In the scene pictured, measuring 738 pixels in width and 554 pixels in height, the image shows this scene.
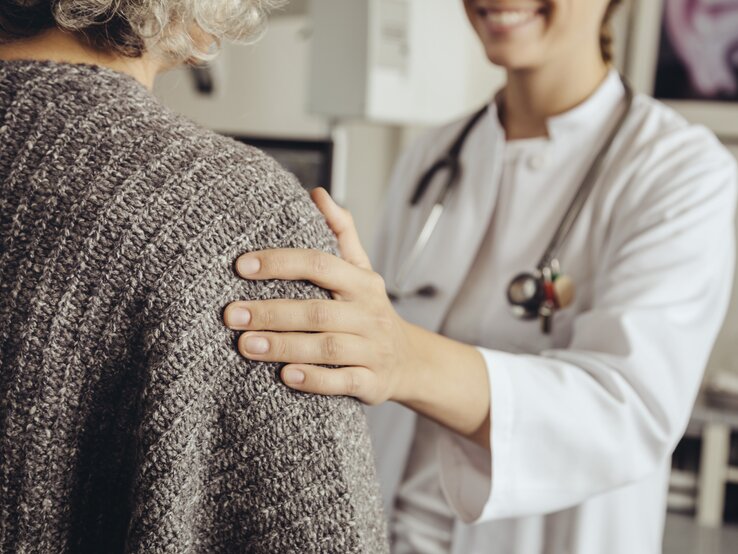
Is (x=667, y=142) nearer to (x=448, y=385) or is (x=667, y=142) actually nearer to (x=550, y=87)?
(x=550, y=87)

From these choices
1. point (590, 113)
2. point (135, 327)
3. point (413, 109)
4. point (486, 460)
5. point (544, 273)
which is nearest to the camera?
point (135, 327)

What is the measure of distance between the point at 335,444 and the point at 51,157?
295 mm

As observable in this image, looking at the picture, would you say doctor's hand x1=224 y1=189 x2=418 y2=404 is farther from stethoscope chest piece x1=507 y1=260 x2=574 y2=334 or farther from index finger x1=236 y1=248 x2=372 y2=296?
stethoscope chest piece x1=507 y1=260 x2=574 y2=334

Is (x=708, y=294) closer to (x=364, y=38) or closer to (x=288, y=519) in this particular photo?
(x=288, y=519)

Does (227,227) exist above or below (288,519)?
above

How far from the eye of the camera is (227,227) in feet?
1.91

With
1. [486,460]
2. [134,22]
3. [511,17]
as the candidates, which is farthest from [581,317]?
[134,22]

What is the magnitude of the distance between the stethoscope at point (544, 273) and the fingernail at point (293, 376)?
0.57 meters

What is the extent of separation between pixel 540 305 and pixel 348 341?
49cm

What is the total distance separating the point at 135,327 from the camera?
0.57 m

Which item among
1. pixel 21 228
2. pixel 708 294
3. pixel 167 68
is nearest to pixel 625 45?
pixel 708 294

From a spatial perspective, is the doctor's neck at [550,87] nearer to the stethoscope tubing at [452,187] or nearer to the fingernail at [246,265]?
the stethoscope tubing at [452,187]

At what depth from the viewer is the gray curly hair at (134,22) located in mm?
594

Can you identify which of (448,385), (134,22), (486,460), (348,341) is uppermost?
(134,22)
